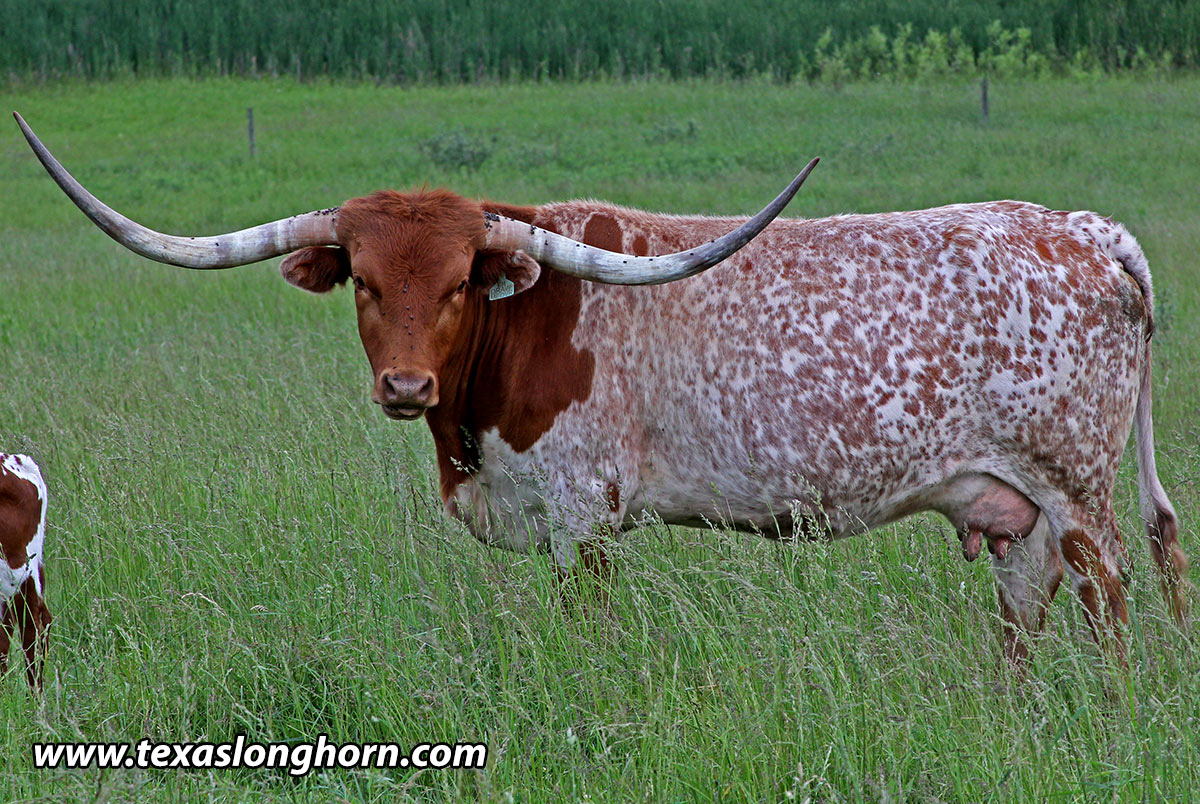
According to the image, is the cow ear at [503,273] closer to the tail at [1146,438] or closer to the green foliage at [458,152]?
the tail at [1146,438]

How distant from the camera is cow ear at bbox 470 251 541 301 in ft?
13.3

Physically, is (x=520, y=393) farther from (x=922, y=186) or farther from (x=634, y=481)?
(x=922, y=186)

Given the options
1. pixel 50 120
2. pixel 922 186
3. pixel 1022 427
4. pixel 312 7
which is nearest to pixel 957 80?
pixel 922 186

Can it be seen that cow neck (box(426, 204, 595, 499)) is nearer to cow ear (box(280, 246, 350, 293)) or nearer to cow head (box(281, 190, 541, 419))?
cow head (box(281, 190, 541, 419))

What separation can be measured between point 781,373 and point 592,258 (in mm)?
780

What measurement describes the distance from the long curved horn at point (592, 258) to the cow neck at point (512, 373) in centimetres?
24

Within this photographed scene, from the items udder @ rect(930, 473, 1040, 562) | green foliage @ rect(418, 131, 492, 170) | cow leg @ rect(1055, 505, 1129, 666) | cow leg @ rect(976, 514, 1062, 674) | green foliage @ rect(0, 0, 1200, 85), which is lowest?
cow leg @ rect(976, 514, 1062, 674)

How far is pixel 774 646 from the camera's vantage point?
341 cm

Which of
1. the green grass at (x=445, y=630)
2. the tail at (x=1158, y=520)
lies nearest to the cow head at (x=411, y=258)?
the green grass at (x=445, y=630)

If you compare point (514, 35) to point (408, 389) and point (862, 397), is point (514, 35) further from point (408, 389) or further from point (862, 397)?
point (408, 389)

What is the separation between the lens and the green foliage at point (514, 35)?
35281 mm

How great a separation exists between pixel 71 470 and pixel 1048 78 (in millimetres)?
31089

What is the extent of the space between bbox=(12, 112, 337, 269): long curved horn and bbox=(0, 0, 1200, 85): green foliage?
32.0 metres

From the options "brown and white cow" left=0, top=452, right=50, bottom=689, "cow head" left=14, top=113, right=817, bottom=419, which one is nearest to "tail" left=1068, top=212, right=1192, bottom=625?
"cow head" left=14, top=113, right=817, bottom=419
